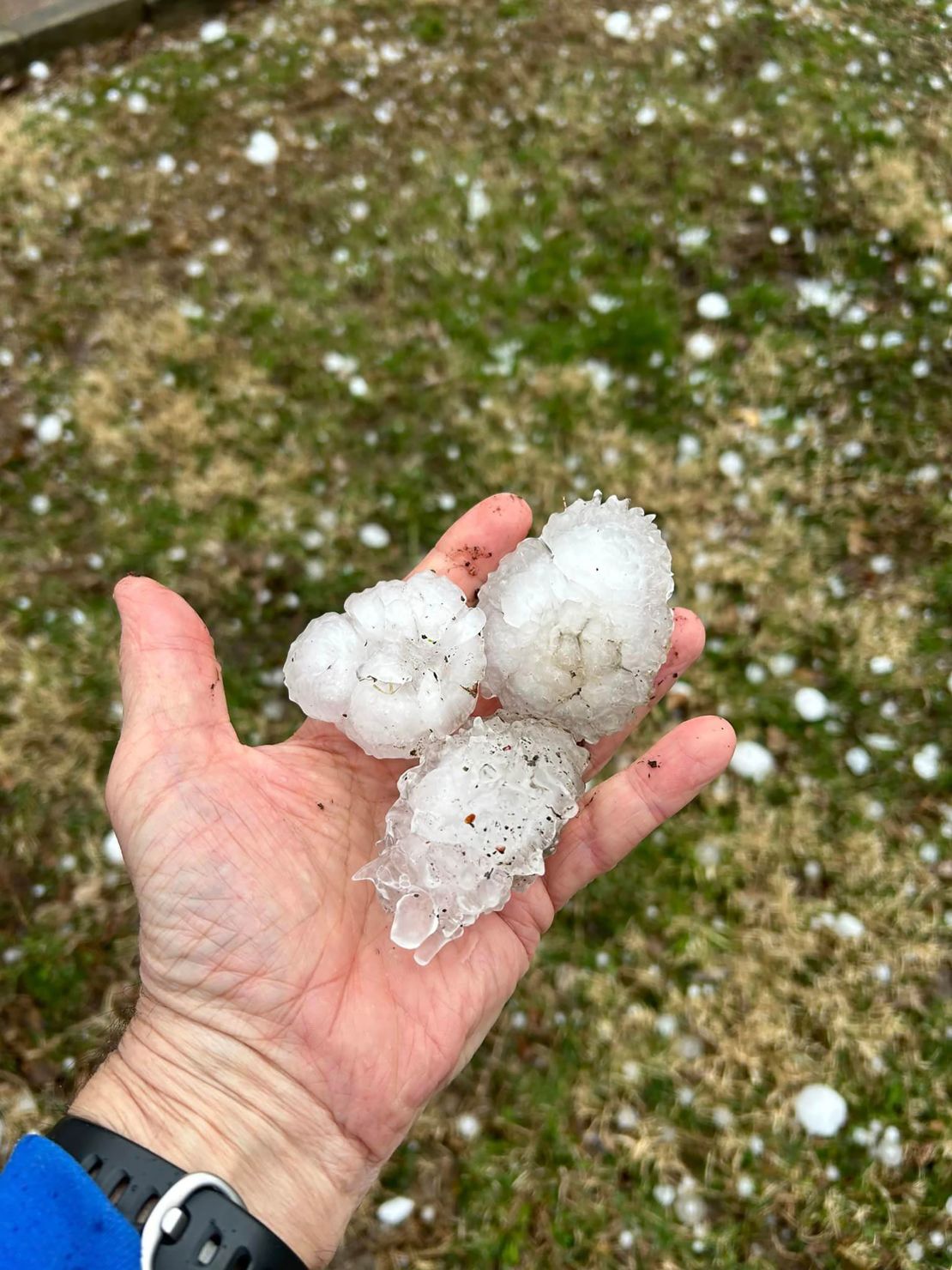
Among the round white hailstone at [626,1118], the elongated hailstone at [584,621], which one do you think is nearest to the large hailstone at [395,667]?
the elongated hailstone at [584,621]

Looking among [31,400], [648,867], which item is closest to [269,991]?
[648,867]

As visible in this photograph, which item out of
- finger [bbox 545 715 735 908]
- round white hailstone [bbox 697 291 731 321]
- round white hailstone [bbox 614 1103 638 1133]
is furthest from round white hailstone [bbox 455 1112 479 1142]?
round white hailstone [bbox 697 291 731 321]

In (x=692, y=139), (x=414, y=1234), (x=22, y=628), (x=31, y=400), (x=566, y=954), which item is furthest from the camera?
(x=692, y=139)

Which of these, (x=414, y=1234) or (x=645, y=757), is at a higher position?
(x=645, y=757)

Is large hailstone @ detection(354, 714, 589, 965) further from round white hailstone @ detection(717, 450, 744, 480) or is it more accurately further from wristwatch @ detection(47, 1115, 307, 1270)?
round white hailstone @ detection(717, 450, 744, 480)

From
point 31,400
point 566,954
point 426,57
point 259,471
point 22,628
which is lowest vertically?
point 566,954

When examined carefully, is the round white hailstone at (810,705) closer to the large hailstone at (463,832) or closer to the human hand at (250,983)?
the large hailstone at (463,832)

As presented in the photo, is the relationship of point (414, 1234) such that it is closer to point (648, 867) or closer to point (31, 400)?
point (648, 867)
